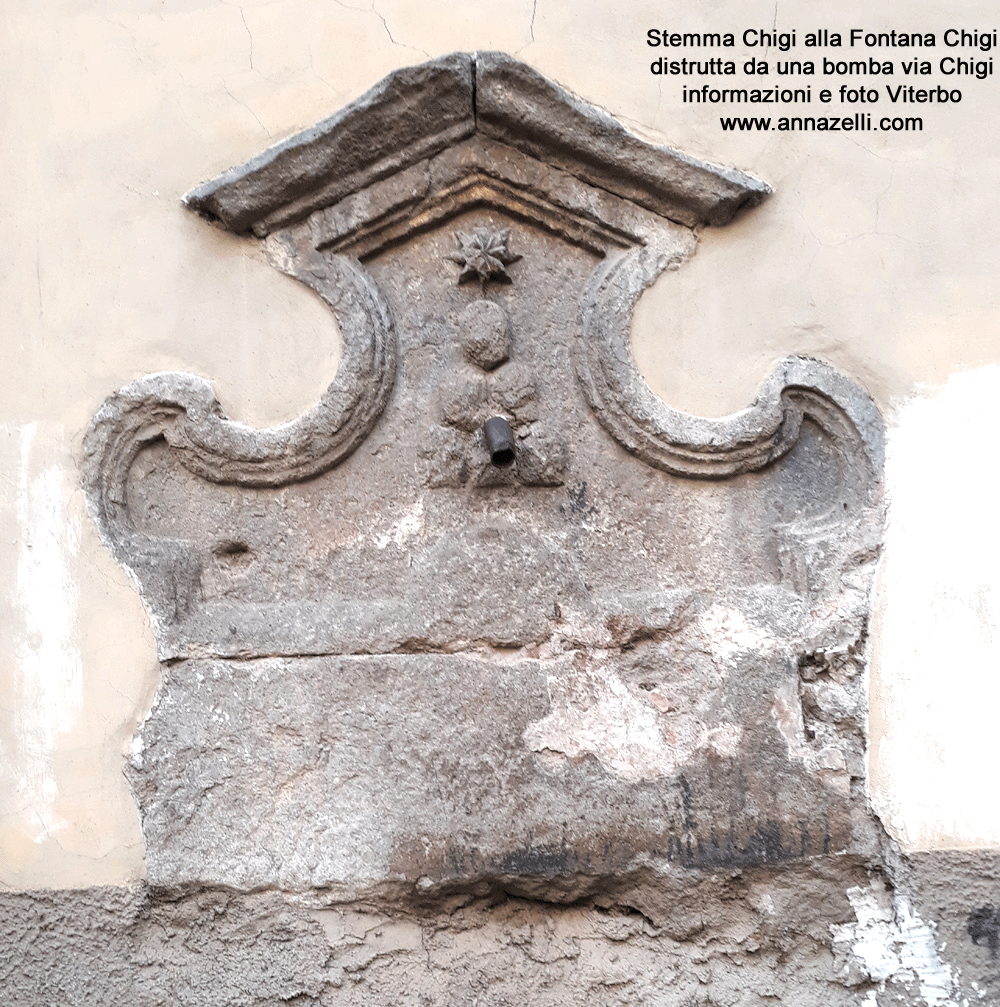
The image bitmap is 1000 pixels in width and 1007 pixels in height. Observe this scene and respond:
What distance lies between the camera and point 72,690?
2617 mm

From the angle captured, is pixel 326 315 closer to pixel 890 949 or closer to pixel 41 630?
pixel 41 630

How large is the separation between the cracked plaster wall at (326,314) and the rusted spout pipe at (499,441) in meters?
0.41

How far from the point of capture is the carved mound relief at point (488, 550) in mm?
2602

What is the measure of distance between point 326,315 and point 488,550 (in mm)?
740

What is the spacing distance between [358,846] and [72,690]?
2.62ft

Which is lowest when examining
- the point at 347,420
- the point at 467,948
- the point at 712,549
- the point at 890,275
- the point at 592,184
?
the point at 467,948

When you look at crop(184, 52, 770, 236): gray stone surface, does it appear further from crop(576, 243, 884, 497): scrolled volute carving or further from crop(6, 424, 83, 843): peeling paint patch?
crop(6, 424, 83, 843): peeling paint patch

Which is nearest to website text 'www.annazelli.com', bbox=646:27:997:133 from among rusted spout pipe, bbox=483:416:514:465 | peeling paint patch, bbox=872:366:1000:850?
peeling paint patch, bbox=872:366:1000:850

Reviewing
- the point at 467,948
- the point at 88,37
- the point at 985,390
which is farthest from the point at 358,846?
the point at 88,37

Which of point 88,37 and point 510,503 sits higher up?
point 88,37

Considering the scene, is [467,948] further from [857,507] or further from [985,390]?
[985,390]

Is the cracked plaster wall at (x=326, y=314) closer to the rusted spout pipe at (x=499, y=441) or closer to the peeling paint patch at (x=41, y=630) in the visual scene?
the peeling paint patch at (x=41, y=630)

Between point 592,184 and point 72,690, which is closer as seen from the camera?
point 72,690

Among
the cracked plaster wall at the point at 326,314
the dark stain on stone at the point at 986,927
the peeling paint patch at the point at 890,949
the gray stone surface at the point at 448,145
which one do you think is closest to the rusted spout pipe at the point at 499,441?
the cracked plaster wall at the point at 326,314
